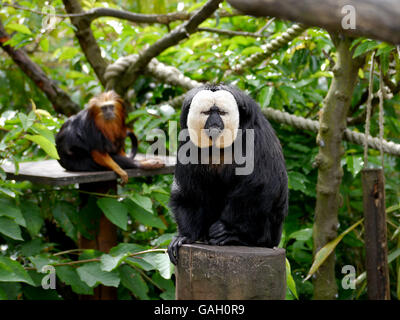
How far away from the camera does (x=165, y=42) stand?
4.10 meters

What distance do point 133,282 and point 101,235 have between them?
64 cm

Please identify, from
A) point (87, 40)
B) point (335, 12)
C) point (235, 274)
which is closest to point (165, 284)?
point (235, 274)

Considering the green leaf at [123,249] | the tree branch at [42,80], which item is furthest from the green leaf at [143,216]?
the tree branch at [42,80]

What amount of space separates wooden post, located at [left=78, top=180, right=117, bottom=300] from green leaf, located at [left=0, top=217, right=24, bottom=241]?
884 millimetres

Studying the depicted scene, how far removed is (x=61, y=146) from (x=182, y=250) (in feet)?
6.15

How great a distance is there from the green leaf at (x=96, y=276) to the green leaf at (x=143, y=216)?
55 centimetres

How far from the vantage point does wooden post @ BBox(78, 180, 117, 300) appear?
389 cm

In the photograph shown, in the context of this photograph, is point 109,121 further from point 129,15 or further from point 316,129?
point 316,129

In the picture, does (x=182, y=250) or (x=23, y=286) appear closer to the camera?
(x=182, y=250)

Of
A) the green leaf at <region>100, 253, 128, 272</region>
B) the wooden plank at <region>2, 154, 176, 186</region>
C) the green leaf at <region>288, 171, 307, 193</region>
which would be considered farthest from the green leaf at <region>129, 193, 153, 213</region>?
the green leaf at <region>288, 171, 307, 193</region>

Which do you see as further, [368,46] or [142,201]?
[142,201]

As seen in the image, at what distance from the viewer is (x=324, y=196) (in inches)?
135

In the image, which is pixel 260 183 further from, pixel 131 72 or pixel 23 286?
pixel 131 72
